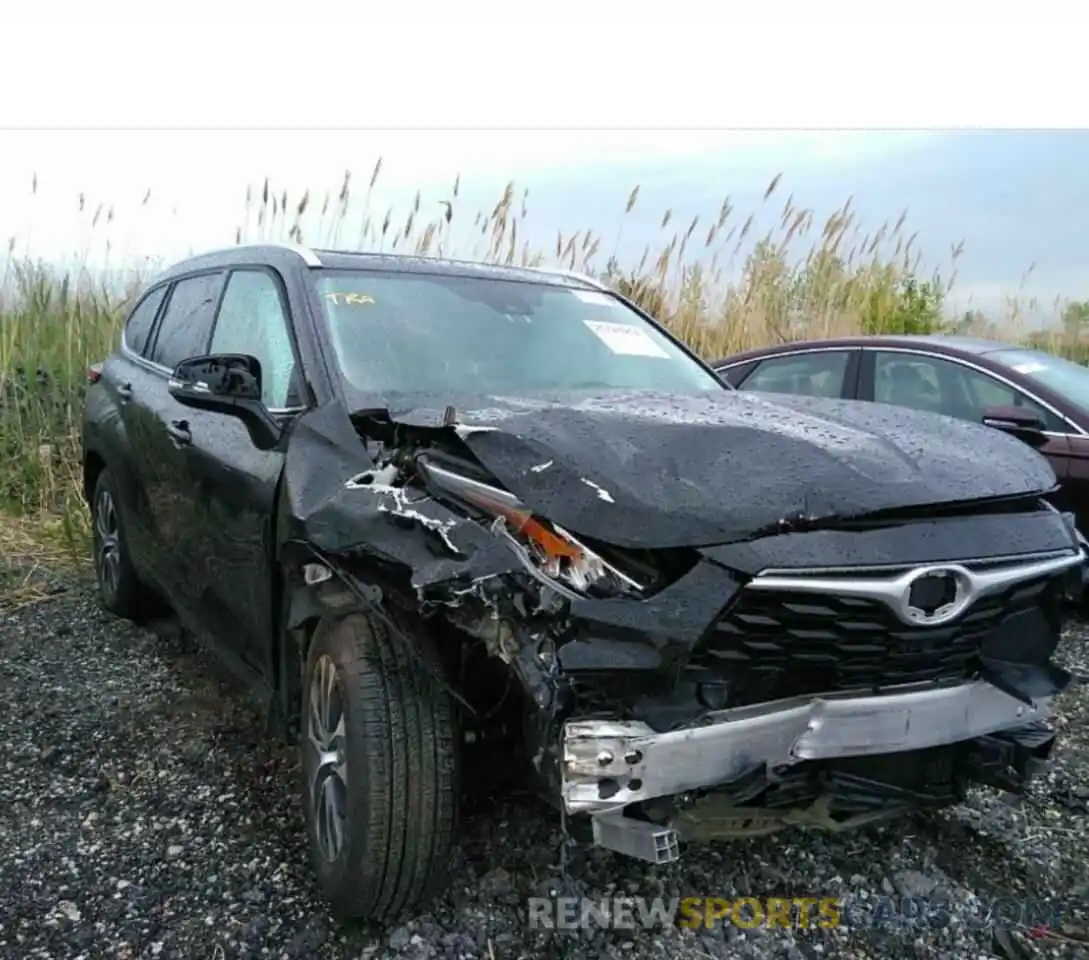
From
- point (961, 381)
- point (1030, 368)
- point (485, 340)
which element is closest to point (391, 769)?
point (485, 340)

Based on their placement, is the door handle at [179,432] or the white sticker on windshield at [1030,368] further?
the white sticker on windshield at [1030,368]

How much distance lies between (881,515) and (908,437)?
0.47m

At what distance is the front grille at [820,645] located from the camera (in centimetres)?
189

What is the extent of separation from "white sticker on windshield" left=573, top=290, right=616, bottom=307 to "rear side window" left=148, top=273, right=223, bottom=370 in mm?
1303

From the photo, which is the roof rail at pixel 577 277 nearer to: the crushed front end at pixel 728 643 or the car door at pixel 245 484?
the car door at pixel 245 484

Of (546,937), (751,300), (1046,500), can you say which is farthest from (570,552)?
(751,300)

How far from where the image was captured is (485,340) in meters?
3.17

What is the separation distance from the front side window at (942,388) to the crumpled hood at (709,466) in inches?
107

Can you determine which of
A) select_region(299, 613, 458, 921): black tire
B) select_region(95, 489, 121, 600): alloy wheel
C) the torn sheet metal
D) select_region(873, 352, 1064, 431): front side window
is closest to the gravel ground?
select_region(299, 613, 458, 921): black tire

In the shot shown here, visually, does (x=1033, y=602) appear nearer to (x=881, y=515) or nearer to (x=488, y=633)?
(x=881, y=515)

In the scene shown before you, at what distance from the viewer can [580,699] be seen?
186cm

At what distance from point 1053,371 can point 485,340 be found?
3.50 metres

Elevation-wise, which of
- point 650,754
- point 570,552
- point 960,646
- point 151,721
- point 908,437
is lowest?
point 151,721

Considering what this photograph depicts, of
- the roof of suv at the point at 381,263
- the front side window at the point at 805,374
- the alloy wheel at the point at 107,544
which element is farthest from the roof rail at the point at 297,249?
the front side window at the point at 805,374
